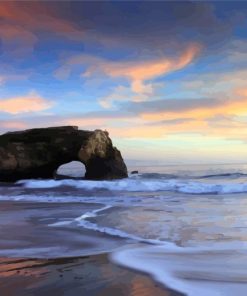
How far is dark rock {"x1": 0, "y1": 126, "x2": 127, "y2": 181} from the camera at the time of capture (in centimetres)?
2577

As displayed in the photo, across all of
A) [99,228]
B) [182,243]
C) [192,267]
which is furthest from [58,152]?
[192,267]

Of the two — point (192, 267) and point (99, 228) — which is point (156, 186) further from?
point (192, 267)

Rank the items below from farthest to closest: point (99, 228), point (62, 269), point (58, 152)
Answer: point (58, 152) → point (99, 228) → point (62, 269)

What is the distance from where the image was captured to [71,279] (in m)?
4.12

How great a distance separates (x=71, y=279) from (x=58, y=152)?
22.2 meters

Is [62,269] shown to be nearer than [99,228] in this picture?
Yes

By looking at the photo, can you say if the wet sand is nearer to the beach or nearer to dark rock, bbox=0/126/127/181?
the beach

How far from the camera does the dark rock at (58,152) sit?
2577 cm

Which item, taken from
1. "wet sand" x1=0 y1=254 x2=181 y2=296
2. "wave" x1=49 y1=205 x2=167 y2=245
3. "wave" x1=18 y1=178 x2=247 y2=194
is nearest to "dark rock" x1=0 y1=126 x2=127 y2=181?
"wave" x1=18 y1=178 x2=247 y2=194

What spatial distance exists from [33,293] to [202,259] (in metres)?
2.16

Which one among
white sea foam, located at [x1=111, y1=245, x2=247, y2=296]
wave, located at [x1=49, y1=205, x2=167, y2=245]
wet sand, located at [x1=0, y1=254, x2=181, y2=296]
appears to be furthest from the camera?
wave, located at [x1=49, y1=205, x2=167, y2=245]

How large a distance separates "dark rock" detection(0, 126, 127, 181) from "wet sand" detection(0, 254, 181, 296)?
20.6m

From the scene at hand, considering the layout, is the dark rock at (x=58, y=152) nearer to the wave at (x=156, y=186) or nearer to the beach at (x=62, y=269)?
the wave at (x=156, y=186)

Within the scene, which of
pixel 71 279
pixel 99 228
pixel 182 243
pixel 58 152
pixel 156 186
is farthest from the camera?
pixel 58 152
